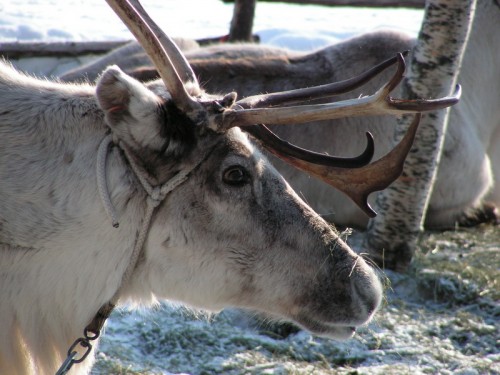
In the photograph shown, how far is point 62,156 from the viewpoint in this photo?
2.73m

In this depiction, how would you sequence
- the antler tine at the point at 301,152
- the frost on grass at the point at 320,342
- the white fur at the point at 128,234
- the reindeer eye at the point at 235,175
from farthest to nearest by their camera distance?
the frost on grass at the point at 320,342, the antler tine at the point at 301,152, the reindeer eye at the point at 235,175, the white fur at the point at 128,234

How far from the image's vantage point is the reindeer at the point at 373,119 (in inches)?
229

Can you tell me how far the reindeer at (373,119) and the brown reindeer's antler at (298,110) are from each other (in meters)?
2.23

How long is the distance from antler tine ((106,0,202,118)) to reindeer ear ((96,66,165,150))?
8 cm

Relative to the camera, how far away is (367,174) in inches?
123

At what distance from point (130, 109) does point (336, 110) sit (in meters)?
0.71

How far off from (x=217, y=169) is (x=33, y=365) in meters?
0.94

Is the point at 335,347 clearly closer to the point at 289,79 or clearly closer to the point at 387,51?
the point at 289,79

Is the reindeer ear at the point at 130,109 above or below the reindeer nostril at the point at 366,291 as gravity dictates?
above

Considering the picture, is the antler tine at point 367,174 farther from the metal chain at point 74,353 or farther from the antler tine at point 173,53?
the metal chain at point 74,353

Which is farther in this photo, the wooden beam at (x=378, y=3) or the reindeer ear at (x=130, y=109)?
the wooden beam at (x=378, y=3)

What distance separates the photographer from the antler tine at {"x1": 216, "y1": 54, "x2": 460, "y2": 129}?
9.10ft

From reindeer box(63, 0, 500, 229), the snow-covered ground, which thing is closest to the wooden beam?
the snow-covered ground

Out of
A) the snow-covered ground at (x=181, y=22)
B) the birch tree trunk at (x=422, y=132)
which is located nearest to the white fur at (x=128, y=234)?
the birch tree trunk at (x=422, y=132)
